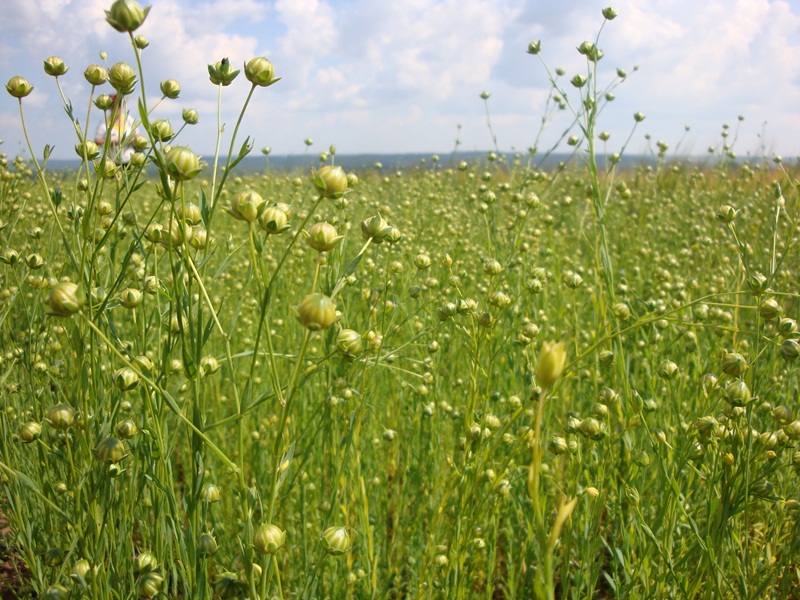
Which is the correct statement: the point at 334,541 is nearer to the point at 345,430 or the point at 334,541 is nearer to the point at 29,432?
the point at 29,432

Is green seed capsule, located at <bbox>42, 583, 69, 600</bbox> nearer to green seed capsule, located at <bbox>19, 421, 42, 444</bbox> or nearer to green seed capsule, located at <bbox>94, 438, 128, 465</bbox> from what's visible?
green seed capsule, located at <bbox>94, 438, 128, 465</bbox>

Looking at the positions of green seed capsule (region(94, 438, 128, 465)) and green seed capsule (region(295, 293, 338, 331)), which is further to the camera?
green seed capsule (region(94, 438, 128, 465))

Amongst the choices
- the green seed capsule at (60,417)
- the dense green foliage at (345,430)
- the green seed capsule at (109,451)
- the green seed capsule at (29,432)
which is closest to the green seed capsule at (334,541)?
the dense green foliage at (345,430)

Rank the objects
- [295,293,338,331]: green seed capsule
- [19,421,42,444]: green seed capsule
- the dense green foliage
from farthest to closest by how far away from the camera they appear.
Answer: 1. [19,421,42,444]: green seed capsule
2. the dense green foliage
3. [295,293,338,331]: green seed capsule

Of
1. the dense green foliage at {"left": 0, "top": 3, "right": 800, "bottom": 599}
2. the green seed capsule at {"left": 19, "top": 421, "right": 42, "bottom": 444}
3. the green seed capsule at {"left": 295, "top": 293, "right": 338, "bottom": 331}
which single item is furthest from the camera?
the green seed capsule at {"left": 19, "top": 421, "right": 42, "bottom": 444}

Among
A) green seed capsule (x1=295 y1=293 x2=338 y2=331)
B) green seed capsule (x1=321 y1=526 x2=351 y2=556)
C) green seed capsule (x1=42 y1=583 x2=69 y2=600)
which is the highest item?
green seed capsule (x1=295 y1=293 x2=338 y2=331)

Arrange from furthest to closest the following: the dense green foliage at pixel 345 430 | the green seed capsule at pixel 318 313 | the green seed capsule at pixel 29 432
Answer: the green seed capsule at pixel 29 432, the dense green foliage at pixel 345 430, the green seed capsule at pixel 318 313

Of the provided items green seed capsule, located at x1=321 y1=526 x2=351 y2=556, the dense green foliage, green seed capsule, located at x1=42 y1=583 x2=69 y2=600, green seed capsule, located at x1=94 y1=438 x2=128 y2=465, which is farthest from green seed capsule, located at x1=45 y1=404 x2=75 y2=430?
green seed capsule, located at x1=321 y1=526 x2=351 y2=556

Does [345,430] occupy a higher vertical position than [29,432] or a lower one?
lower

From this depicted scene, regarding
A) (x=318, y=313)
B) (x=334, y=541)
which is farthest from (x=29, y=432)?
(x=318, y=313)

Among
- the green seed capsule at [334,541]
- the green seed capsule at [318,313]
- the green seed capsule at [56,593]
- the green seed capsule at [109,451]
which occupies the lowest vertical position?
the green seed capsule at [56,593]

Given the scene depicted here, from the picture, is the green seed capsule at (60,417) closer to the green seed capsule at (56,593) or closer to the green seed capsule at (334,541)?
the green seed capsule at (56,593)

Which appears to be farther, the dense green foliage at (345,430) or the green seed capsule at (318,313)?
the dense green foliage at (345,430)

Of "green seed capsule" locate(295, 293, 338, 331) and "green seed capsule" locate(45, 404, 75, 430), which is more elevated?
"green seed capsule" locate(295, 293, 338, 331)
